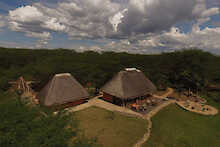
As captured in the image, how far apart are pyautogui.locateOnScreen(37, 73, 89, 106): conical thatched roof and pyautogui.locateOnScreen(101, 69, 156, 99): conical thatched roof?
18.2 feet

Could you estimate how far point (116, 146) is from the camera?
1039 cm

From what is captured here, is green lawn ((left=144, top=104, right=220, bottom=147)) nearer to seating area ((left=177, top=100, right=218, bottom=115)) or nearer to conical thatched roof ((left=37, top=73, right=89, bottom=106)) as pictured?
seating area ((left=177, top=100, right=218, bottom=115))

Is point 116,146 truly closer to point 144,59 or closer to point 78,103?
point 78,103

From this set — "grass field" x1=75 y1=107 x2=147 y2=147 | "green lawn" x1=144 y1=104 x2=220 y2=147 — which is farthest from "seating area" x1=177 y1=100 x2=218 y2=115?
"grass field" x1=75 y1=107 x2=147 y2=147

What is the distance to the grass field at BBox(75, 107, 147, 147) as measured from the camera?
11.1 meters

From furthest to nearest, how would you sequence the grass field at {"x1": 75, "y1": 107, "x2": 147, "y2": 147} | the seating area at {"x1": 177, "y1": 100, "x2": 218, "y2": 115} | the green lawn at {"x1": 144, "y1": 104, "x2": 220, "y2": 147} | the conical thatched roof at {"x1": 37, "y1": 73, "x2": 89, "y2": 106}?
the seating area at {"x1": 177, "y1": 100, "x2": 218, "y2": 115}, the conical thatched roof at {"x1": 37, "y1": 73, "x2": 89, "y2": 106}, the green lawn at {"x1": 144, "y1": 104, "x2": 220, "y2": 147}, the grass field at {"x1": 75, "y1": 107, "x2": 147, "y2": 147}

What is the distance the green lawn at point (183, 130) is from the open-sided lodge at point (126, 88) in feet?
17.3

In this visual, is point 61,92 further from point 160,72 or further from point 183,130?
point 160,72

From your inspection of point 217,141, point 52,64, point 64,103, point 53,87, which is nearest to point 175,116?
point 217,141

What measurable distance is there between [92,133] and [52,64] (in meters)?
22.6

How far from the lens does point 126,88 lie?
20.6 metres

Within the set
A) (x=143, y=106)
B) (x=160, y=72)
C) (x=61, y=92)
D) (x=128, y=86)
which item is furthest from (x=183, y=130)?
(x=160, y=72)

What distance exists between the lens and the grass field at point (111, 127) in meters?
11.1

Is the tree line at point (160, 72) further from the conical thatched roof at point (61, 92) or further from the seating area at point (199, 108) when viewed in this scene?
the seating area at point (199, 108)
